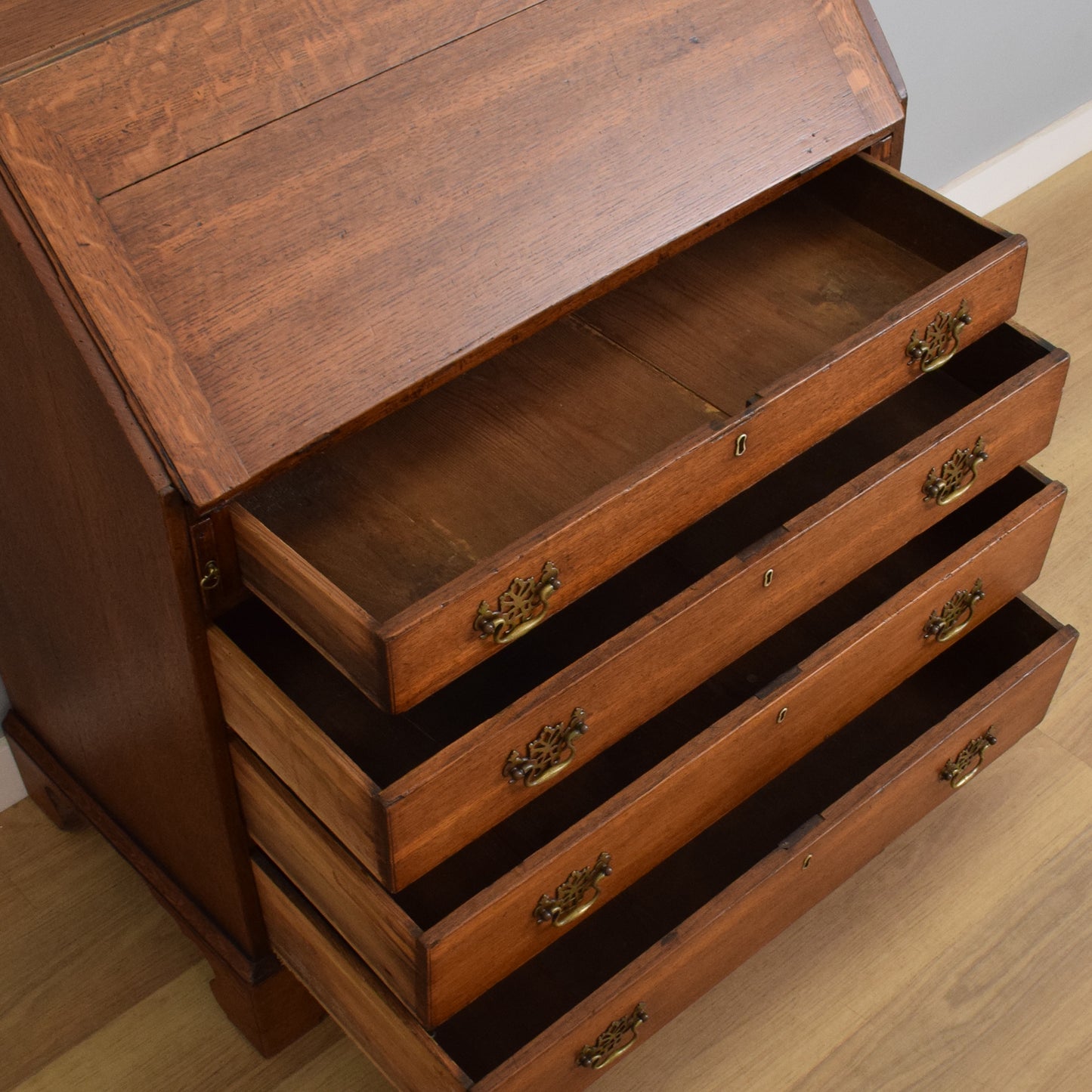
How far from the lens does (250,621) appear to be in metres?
1.26

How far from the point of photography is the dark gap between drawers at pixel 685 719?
1.33 metres

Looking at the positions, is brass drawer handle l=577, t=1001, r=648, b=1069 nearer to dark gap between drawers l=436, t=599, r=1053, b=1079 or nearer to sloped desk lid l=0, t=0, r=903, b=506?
dark gap between drawers l=436, t=599, r=1053, b=1079

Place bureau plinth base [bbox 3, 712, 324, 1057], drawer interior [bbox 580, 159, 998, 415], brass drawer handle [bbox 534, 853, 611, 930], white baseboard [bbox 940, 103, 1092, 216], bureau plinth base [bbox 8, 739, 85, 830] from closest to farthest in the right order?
brass drawer handle [bbox 534, 853, 611, 930]
drawer interior [bbox 580, 159, 998, 415]
bureau plinth base [bbox 3, 712, 324, 1057]
bureau plinth base [bbox 8, 739, 85, 830]
white baseboard [bbox 940, 103, 1092, 216]

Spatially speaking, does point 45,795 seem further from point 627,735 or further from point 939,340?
point 939,340

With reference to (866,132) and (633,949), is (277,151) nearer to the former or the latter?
(866,132)

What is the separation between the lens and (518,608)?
3.64ft

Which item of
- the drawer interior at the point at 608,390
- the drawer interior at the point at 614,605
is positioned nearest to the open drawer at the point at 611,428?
the drawer interior at the point at 608,390

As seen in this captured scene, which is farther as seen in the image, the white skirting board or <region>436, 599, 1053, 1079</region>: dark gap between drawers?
the white skirting board

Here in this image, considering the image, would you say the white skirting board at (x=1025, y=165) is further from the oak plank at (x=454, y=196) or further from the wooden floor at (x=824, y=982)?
the oak plank at (x=454, y=196)

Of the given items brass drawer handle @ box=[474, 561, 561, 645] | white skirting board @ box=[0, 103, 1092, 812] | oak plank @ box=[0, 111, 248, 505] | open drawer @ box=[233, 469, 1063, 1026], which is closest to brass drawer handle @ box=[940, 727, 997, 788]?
open drawer @ box=[233, 469, 1063, 1026]

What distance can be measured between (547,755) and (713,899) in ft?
0.88

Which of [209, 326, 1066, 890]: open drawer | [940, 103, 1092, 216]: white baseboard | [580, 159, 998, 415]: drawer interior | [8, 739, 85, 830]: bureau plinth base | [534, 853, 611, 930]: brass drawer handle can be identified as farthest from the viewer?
[940, 103, 1092, 216]: white baseboard

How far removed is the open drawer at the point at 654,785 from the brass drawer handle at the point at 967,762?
0.11 metres

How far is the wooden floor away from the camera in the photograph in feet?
4.98
